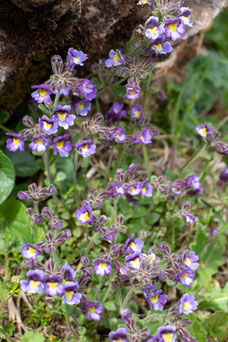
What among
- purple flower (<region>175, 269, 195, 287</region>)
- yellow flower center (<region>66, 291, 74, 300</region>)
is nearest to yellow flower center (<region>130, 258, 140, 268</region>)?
purple flower (<region>175, 269, 195, 287</region>)

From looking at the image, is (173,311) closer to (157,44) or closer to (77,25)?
(157,44)

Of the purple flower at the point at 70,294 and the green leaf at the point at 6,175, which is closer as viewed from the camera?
the purple flower at the point at 70,294

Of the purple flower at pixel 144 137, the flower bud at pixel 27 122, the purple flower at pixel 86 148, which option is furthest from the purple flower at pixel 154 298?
the flower bud at pixel 27 122

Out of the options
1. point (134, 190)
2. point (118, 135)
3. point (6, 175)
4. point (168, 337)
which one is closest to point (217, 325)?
point (168, 337)

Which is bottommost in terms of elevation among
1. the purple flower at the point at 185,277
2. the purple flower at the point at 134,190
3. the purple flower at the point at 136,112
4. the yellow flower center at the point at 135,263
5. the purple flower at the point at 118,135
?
the purple flower at the point at 185,277

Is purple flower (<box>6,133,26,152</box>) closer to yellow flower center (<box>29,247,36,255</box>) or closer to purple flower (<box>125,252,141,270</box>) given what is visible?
yellow flower center (<box>29,247,36,255</box>)

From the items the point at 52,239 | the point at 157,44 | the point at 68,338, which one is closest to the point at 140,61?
the point at 157,44

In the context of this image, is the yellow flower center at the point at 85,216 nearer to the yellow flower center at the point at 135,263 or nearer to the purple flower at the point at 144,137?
the yellow flower center at the point at 135,263
